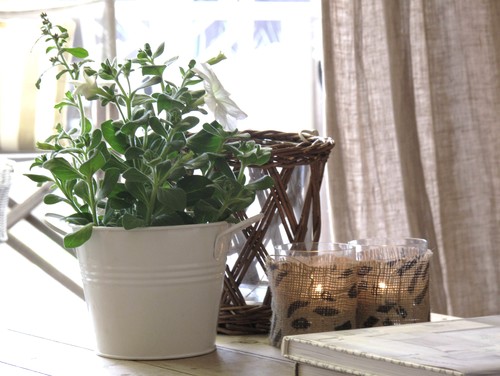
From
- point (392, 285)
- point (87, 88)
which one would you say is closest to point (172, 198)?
point (87, 88)

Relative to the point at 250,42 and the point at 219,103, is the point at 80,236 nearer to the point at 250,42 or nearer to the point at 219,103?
the point at 219,103

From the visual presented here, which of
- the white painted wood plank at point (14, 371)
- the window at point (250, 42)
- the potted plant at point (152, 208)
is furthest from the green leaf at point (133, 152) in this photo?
the window at point (250, 42)

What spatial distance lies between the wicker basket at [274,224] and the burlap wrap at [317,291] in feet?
0.37

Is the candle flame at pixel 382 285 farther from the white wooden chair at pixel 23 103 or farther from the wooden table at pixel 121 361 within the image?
the white wooden chair at pixel 23 103

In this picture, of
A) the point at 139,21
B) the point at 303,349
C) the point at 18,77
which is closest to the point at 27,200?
the point at 18,77

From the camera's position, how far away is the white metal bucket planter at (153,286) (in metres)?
0.86

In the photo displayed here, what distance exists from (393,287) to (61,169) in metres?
0.36

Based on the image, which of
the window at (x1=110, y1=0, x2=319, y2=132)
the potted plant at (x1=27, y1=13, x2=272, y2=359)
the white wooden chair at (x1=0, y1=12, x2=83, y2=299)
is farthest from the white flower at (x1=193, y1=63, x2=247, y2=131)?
the white wooden chair at (x1=0, y1=12, x2=83, y2=299)

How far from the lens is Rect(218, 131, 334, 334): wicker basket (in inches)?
39.1

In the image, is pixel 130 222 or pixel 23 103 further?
pixel 23 103

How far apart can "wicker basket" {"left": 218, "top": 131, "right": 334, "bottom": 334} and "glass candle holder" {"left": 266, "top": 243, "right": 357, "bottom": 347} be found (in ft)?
0.36

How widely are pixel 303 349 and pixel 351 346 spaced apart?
0.05m

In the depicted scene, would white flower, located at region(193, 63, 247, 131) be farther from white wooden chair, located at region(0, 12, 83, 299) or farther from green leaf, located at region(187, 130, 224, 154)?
white wooden chair, located at region(0, 12, 83, 299)

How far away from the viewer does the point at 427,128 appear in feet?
7.20
